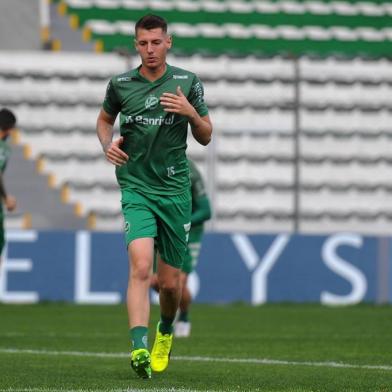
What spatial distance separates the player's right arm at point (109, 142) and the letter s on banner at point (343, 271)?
10364 mm

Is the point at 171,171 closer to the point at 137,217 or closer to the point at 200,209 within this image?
the point at 137,217

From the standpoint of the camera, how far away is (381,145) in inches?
826

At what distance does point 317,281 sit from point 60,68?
5530 millimetres

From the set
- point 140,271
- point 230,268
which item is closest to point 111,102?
point 140,271

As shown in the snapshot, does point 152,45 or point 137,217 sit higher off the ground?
point 152,45

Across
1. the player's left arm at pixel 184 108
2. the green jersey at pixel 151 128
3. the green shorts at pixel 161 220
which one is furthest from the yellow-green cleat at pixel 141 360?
the player's left arm at pixel 184 108

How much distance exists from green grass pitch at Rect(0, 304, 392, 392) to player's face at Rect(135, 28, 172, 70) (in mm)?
1953

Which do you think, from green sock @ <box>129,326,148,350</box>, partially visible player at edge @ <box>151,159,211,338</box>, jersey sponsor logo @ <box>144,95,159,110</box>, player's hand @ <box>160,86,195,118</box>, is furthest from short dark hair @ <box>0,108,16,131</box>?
green sock @ <box>129,326,148,350</box>

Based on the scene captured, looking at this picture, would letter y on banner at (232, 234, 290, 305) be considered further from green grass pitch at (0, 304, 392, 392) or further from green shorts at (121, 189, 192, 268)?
green shorts at (121, 189, 192, 268)

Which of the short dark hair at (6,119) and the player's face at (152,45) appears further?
the short dark hair at (6,119)

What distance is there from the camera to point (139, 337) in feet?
25.2

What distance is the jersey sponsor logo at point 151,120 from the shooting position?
26.5 ft

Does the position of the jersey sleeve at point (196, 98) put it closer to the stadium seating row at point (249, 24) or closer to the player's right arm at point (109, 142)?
the player's right arm at point (109, 142)

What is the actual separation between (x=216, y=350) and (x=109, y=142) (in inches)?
116
